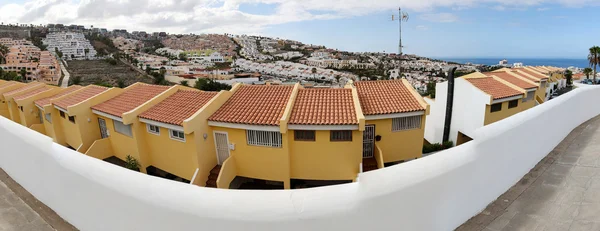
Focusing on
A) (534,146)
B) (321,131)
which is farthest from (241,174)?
(534,146)

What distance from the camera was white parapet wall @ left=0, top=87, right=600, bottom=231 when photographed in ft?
14.8

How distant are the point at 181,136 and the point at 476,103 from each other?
15.5 meters

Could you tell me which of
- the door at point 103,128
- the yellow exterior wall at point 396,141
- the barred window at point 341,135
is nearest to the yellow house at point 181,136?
the door at point 103,128

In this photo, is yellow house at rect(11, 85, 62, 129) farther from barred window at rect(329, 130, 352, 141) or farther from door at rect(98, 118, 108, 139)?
barred window at rect(329, 130, 352, 141)

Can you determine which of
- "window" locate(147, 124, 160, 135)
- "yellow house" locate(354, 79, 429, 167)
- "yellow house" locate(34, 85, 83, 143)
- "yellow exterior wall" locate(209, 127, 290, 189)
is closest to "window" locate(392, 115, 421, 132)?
"yellow house" locate(354, 79, 429, 167)

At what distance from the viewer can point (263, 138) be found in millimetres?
11031

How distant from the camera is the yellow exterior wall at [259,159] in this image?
11.0 meters

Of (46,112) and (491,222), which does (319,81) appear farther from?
(491,222)

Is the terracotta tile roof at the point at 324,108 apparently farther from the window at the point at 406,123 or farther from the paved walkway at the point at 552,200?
the paved walkway at the point at 552,200

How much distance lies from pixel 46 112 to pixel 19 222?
1188 cm

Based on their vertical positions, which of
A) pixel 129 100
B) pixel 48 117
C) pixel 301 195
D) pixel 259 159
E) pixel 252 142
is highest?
pixel 129 100

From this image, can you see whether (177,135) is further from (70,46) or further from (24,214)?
(70,46)

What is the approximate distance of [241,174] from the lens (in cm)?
1182

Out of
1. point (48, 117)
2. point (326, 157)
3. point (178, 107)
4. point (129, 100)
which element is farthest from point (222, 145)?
point (48, 117)
